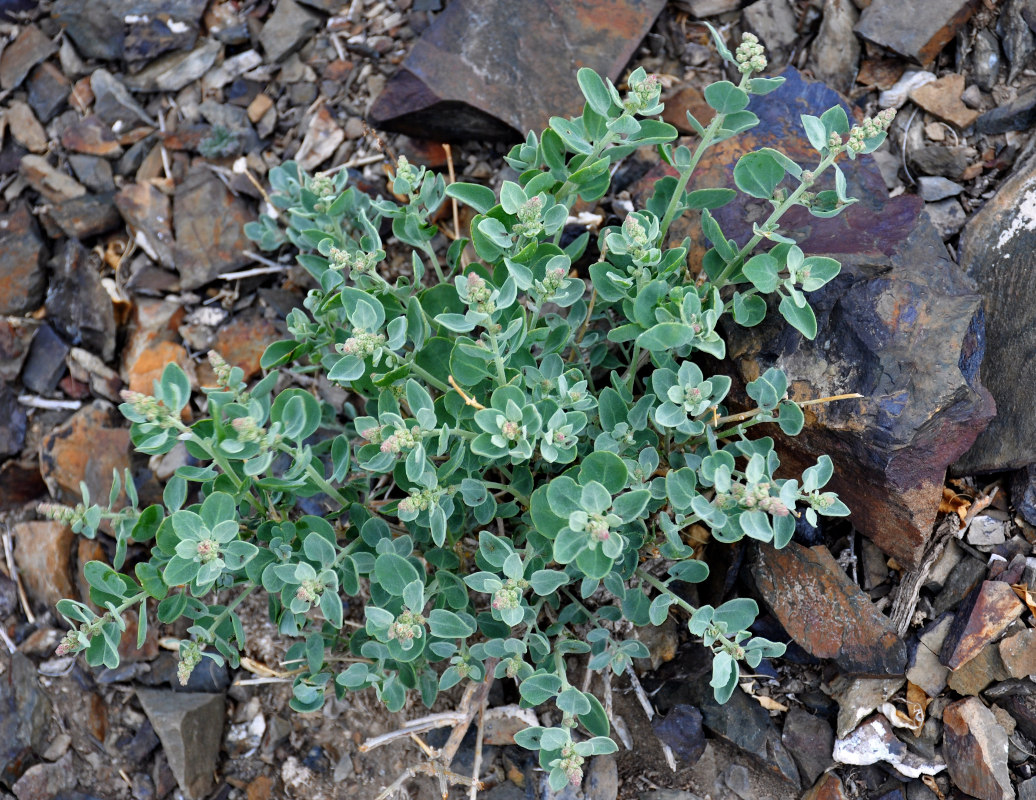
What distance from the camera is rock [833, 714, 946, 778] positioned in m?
3.13

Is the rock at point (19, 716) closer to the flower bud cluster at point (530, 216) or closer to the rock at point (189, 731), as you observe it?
the rock at point (189, 731)

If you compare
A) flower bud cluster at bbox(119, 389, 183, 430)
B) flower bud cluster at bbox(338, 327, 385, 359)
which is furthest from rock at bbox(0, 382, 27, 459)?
flower bud cluster at bbox(338, 327, 385, 359)

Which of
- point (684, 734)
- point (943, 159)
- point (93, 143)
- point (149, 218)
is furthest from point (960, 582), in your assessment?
Answer: point (93, 143)

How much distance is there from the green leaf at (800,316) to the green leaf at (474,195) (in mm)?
1053

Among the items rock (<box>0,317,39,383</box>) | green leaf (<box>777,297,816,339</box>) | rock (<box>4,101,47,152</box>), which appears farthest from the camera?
rock (<box>4,101,47,152</box>)

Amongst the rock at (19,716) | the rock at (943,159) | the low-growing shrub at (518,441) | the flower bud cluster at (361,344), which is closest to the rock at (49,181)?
the low-growing shrub at (518,441)

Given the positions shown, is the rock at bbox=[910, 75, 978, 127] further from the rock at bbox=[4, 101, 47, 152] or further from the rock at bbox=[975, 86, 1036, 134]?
the rock at bbox=[4, 101, 47, 152]

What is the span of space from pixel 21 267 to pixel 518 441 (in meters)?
3.27

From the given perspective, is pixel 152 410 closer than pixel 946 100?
Yes

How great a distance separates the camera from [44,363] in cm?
436

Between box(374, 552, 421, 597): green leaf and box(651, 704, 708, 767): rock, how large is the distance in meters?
1.34

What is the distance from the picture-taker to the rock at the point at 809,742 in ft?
10.7

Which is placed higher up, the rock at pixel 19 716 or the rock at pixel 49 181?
the rock at pixel 49 181

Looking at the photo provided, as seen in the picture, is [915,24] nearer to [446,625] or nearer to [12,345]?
[446,625]
